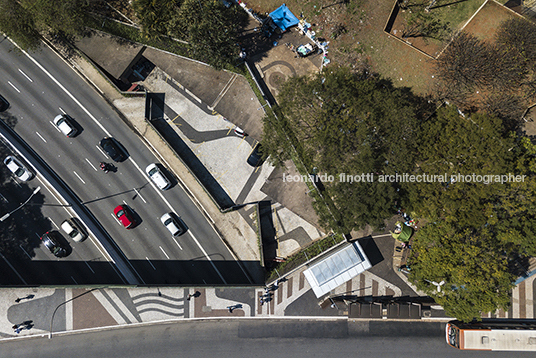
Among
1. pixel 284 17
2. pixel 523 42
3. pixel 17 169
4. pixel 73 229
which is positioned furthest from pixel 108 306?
pixel 523 42

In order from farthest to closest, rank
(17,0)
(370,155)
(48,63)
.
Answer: (48,63)
(17,0)
(370,155)

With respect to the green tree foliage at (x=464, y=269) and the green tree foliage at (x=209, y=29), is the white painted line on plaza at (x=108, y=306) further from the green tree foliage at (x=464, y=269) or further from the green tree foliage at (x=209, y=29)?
the green tree foliage at (x=464, y=269)

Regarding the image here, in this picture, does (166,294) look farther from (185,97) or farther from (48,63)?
(48,63)

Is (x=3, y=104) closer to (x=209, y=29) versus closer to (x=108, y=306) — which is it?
(x=209, y=29)

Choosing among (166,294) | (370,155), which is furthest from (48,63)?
(370,155)

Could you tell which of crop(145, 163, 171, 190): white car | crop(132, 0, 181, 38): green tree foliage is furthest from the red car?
crop(132, 0, 181, 38): green tree foliage

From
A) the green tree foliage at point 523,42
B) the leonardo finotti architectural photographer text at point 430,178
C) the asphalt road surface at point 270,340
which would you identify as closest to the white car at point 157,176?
the asphalt road surface at point 270,340
